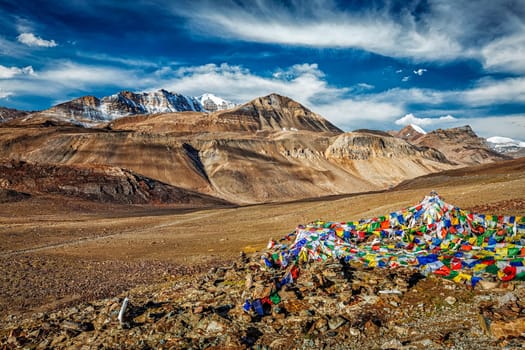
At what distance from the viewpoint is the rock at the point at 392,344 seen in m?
6.37

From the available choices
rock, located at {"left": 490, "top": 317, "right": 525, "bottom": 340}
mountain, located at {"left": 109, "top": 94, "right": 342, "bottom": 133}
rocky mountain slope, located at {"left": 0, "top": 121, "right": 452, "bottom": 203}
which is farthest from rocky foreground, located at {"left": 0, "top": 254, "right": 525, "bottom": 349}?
mountain, located at {"left": 109, "top": 94, "right": 342, "bottom": 133}

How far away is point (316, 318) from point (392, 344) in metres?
1.73

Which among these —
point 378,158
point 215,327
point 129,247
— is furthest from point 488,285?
point 378,158

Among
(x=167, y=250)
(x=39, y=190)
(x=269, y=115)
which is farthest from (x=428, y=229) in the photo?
(x=269, y=115)

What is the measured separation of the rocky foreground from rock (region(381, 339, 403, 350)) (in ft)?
0.06

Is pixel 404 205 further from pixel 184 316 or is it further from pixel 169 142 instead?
pixel 169 142

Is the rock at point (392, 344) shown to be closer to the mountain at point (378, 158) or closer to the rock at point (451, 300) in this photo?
the rock at point (451, 300)

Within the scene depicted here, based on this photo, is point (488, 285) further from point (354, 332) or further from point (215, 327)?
point (215, 327)

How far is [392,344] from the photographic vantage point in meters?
6.45

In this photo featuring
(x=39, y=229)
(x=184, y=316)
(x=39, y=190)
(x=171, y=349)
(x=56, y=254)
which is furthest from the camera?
(x=39, y=190)

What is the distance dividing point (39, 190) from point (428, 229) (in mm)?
60090

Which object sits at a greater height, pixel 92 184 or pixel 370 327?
pixel 92 184

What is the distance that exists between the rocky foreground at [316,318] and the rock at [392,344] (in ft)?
0.06

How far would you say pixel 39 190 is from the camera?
57812 millimetres
